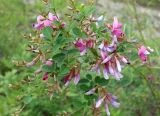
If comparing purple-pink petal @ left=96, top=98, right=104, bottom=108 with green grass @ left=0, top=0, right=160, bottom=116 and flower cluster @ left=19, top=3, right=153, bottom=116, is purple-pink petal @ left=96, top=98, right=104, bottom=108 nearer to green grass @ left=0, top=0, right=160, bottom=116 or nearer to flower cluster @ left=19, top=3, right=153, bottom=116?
flower cluster @ left=19, top=3, right=153, bottom=116

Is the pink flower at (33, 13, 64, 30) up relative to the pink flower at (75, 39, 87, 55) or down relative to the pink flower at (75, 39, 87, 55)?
up

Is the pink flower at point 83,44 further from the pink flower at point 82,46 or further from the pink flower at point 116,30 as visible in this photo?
the pink flower at point 116,30

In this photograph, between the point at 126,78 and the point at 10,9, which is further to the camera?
the point at 10,9

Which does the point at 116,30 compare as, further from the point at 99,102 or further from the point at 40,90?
the point at 40,90

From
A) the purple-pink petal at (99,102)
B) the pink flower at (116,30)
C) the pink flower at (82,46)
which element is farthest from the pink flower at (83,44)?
the purple-pink petal at (99,102)

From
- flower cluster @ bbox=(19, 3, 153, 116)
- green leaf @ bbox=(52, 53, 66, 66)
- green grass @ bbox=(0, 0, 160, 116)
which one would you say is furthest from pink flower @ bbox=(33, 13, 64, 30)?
green grass @ bbox=(0, 0, 160, 116)

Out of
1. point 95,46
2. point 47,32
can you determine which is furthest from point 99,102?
point 47,32

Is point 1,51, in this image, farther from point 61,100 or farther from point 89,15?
point 89,15

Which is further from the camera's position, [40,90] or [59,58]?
[40,90]

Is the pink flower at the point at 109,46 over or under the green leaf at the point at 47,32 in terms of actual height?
under

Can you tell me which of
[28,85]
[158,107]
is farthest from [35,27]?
[158,107]

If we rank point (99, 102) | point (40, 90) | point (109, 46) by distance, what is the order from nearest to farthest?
point (109, 46) < point (99, 102) < point (40, 90)
